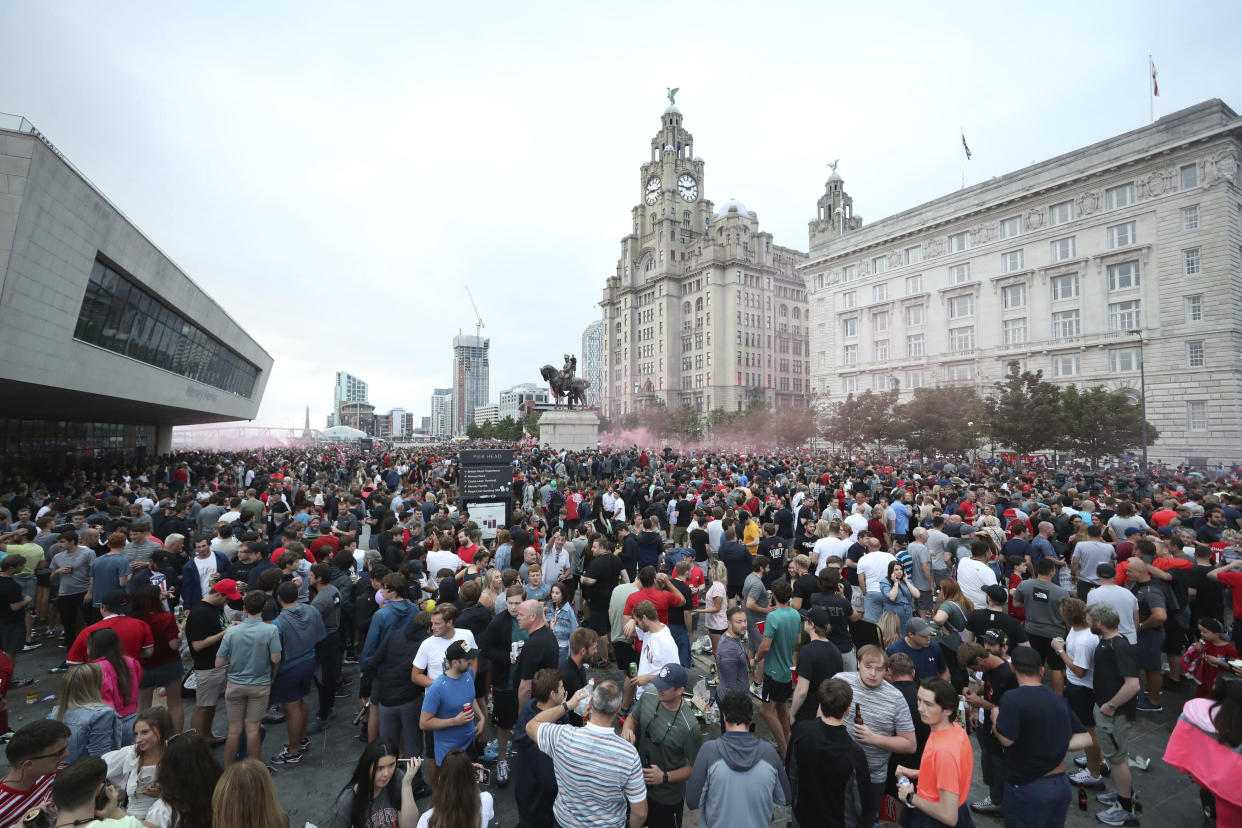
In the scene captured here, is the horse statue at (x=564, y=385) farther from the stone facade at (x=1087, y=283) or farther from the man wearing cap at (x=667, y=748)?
the man wearing cap at (x=667, y=748)

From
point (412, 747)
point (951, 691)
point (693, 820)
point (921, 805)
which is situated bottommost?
point (693, 820)

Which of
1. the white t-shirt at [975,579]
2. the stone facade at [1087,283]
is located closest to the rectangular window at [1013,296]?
the stone facade at [1087,283]

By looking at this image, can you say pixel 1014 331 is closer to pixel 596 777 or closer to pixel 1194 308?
pixel 1194 308

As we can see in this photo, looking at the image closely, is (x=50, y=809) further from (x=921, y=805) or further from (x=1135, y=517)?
(x=1135, y=517)

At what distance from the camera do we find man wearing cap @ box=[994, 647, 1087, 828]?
147 inches

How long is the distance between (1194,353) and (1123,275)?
762 centimetres

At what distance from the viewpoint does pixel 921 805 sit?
3.56 meters

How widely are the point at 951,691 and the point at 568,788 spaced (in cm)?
263

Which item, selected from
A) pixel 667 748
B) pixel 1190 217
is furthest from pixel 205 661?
pixel 1190 217

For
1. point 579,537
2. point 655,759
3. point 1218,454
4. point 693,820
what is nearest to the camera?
point 655,759

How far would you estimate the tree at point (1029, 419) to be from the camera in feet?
100

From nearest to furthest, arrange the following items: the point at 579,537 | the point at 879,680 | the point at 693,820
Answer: the point at 879,680 → the point at 693,820 → the point at 579,537

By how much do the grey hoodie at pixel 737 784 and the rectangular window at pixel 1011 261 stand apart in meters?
56.8

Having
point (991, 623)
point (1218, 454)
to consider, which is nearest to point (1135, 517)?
point (991, 623)
